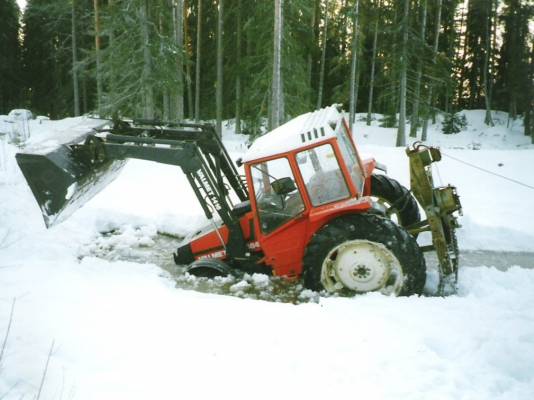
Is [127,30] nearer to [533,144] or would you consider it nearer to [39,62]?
[39,62]

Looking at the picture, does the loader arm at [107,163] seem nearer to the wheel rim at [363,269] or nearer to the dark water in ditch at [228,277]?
the dark water in ditch at [228,277]

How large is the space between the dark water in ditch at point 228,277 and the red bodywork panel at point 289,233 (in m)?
0.27

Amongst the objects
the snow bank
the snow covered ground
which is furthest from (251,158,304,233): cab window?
the snow bank

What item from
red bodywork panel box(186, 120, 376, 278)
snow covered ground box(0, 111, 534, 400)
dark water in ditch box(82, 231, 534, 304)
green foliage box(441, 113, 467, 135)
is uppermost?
green foliage box(441, 113, 467, 135)

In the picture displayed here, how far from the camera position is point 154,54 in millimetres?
14633

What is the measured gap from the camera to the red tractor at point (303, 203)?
514 cm

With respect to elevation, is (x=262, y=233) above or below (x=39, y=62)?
below

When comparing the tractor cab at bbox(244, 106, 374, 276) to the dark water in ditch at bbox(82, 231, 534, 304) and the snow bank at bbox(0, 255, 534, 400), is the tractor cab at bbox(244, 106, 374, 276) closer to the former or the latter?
the dark water in ditch at bbox(82, 231, 534, 304)

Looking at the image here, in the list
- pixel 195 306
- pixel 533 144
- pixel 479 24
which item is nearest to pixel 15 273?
pixel 195 306

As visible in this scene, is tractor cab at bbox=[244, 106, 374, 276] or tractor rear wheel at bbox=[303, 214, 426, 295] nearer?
tractor rear wheel at bbox=[303, 214, 426, 295]

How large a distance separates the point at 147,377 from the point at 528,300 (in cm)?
387

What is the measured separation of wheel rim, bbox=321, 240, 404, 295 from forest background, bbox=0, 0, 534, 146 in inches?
389

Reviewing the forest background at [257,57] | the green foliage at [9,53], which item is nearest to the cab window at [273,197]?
the forest background at [257,57]

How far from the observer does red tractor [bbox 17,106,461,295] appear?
5.14 meters
